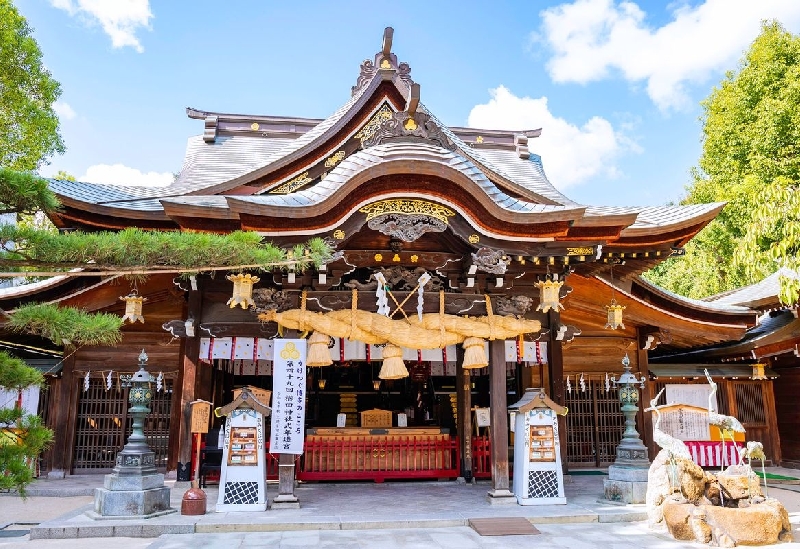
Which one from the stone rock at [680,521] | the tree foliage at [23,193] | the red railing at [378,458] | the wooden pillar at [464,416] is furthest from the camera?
the wooden pillar at [464,416]

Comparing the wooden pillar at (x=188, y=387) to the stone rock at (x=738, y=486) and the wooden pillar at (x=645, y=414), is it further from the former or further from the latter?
the wooden pillar at (x=645, y=414)

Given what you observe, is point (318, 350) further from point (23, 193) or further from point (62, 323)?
point (23, 193)

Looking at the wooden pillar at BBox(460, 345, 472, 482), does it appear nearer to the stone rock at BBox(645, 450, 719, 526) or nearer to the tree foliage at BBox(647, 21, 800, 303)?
the stone rock at BBox(645, 450, 719, 526)

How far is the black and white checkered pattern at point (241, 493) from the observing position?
777cm

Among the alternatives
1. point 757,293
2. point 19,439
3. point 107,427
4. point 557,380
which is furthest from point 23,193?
point 757,293

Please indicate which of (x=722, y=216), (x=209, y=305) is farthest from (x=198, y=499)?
(x=722, y=216)

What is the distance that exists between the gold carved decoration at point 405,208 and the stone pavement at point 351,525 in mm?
4166

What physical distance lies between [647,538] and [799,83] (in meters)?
20.4

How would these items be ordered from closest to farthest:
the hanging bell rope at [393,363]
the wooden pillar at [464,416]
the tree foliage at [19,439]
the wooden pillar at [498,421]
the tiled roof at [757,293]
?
1. the tree foliage at [19,439]
2. the wooden pillar at [498,421]
3. the hanging bell rope at [393,363]
4. the wooden pillar at [464,416]
5. the tiled roof at [757,293]

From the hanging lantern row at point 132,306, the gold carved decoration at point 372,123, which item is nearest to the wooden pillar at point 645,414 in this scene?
the gold carved decoration at point 372,123

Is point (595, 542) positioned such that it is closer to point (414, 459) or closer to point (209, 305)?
point (414, 459)

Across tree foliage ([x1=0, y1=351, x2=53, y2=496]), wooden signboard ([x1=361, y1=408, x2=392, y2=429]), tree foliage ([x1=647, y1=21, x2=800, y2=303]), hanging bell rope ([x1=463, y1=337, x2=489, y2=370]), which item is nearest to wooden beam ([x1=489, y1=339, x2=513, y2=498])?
hanging bell rope ([x1=463, y1=337, x2=489, y2=370])

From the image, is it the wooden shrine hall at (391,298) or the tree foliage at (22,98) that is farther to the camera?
the tree foliage at (22,98)

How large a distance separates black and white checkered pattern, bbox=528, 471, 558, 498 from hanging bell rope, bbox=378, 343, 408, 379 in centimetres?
241
